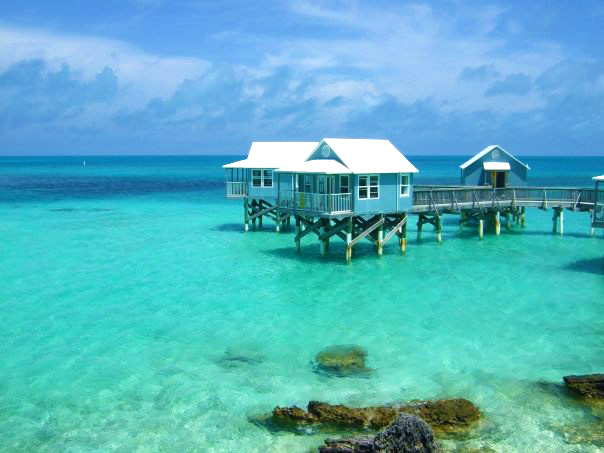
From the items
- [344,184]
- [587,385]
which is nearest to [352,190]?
[344,184]

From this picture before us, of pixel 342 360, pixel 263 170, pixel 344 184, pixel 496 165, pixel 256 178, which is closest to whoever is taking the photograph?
pixel 342 360

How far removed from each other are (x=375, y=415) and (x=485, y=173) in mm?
30770

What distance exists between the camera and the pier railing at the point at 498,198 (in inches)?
1358

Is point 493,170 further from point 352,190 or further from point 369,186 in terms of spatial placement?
point 352,190

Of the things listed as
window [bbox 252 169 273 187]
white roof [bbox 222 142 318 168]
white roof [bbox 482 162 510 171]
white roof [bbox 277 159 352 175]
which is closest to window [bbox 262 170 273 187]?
window [bbox 252 169 273 187]

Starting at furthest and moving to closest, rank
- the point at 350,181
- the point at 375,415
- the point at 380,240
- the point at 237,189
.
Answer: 1. the point at 237,189
2. the point at 380,240
3. the point at 350,181
4. the point at 375,415

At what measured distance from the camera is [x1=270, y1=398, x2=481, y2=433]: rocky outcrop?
12.7 metres

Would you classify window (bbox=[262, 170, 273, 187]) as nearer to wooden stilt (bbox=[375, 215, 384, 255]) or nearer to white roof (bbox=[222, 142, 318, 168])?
white roof (bbox=[222, 142, 318, 168])

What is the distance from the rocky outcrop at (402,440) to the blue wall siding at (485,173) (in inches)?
1260

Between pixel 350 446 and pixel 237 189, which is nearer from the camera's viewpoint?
pixel 350 446

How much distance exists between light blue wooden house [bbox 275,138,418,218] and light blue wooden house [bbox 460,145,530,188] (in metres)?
10.5

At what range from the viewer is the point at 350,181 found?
2912 centimetres

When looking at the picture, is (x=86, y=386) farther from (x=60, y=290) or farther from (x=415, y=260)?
(x=415, y=260)

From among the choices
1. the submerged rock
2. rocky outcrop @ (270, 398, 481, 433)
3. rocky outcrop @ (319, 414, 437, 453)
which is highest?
rocky outcrop @ (319, 414, 437, 453)
